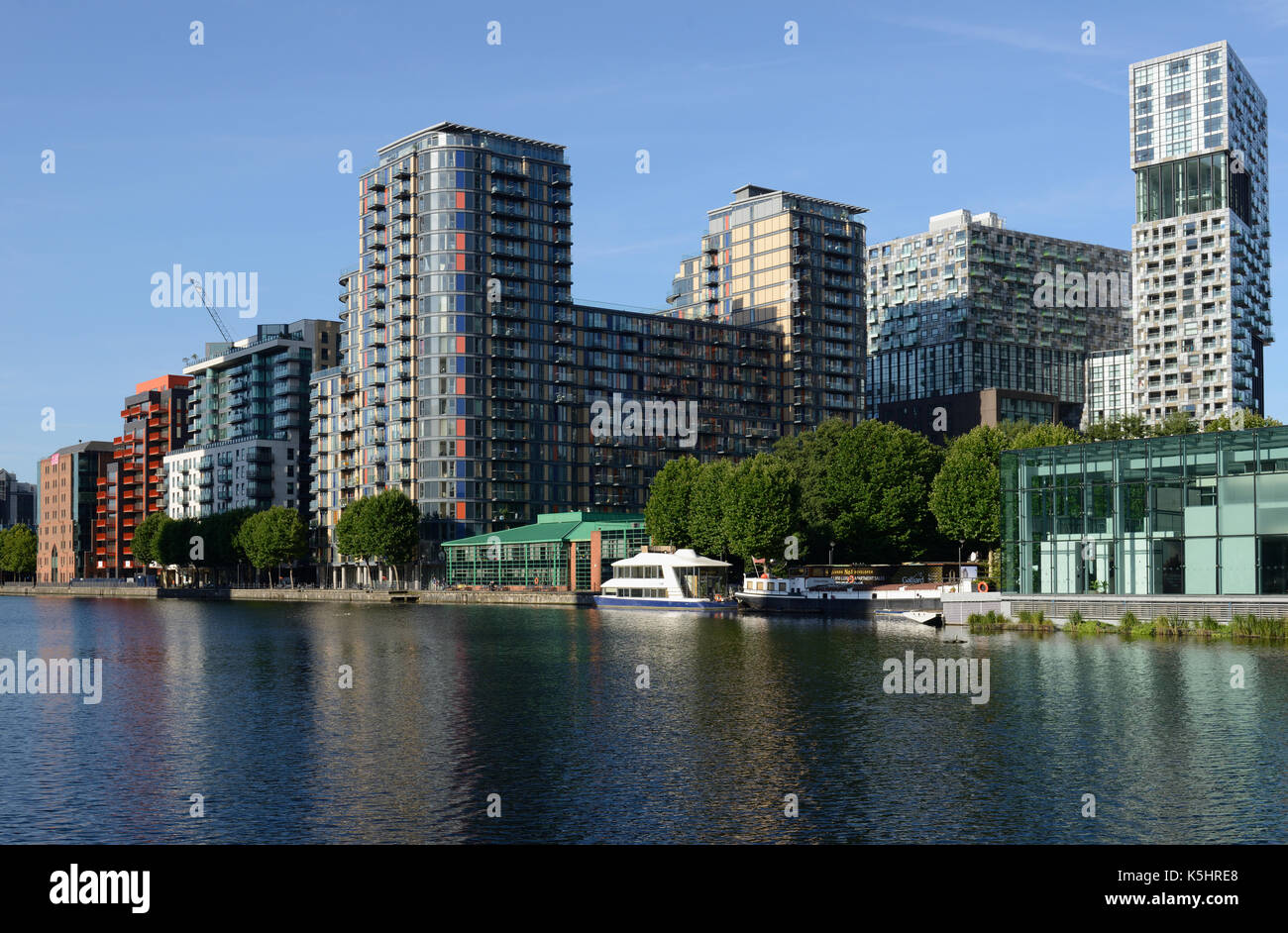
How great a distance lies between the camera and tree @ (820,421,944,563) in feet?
487

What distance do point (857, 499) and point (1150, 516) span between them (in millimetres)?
57668

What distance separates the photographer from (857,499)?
149500 millimetres

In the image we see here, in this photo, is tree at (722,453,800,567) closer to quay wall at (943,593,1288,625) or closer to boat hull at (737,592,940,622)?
boat hull at (737,592,940,622)

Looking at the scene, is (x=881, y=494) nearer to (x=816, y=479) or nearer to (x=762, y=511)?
(x=816, y=479)

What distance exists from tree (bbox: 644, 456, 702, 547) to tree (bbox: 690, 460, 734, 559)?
220cm

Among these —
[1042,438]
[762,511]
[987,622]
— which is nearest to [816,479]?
[762,511]

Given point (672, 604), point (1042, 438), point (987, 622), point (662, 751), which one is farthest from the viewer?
point (672, 604)

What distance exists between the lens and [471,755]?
4262 cm

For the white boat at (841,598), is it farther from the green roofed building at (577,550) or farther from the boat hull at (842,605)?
the green roofed building at (577,550)

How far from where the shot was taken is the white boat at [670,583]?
474ft

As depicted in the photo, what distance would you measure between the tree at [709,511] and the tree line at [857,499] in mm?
170

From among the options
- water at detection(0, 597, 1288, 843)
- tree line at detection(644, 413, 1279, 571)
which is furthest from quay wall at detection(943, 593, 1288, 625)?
tree line at detection(644, 413, 1279, 571)

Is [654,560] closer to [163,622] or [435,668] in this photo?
[163,622]

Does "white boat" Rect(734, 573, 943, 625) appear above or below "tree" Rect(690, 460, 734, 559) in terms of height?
below
